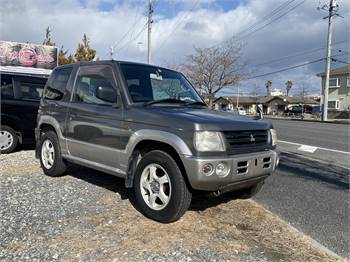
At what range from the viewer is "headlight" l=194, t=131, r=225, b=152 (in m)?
4.02

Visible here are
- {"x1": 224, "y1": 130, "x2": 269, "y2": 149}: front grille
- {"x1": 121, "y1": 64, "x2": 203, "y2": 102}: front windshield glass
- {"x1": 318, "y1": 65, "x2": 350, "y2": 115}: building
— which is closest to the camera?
{"x1": 224, "y1": 130, "x2": 269, "y2": 149}: front grille

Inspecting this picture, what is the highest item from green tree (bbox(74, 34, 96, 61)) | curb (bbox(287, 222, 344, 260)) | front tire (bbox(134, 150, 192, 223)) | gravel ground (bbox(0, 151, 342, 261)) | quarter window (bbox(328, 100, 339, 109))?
Result: green tree (bbox(74, 34, 96, 61))

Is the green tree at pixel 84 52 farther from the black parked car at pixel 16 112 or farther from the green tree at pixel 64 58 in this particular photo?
the black parked car at pixel 16 112

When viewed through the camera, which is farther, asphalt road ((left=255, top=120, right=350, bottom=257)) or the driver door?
the driver door

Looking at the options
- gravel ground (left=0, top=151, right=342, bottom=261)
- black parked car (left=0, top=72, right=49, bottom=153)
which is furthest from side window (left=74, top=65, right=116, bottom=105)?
black parked car (left=0, top=72, right=49, bottom=153)

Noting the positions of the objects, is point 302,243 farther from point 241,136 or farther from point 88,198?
point 88,198

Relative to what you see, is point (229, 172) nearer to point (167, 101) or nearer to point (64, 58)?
point (167, 101)

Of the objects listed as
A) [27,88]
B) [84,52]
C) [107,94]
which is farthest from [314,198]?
[84,52]

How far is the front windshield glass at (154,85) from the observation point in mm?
5082

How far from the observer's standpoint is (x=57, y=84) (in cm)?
634

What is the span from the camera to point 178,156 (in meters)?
4.25

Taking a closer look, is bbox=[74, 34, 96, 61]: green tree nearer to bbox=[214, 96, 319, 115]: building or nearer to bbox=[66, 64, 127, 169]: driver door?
bbox=[66, 64, 127, 169]: driver door

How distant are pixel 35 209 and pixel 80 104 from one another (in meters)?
1.68

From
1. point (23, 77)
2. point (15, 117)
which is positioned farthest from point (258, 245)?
point (23, 77)
